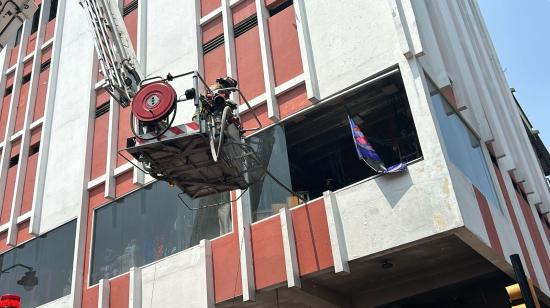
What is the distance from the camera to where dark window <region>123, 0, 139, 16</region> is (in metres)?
21.4

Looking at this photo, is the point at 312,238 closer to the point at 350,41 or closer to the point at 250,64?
the point at 350,41

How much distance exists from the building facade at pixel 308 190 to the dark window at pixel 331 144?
0.04 meters

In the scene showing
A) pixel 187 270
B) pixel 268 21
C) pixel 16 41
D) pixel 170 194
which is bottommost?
pixel 187 270

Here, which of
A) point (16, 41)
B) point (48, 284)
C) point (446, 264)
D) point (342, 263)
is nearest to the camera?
point (342, 263)

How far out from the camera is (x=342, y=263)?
41.7ft

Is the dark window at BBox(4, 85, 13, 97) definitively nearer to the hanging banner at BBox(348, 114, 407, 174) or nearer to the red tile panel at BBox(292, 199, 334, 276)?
the red tile panel at BBox(292, 199, 334, 276)

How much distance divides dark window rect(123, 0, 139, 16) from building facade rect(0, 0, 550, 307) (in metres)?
0.88

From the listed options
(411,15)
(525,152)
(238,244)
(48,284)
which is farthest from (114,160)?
(525,152)

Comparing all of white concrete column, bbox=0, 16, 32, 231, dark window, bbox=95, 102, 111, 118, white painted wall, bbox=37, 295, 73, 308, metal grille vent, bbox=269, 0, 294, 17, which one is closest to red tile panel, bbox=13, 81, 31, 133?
white concrete column, bbox=0, 16, 32, 231

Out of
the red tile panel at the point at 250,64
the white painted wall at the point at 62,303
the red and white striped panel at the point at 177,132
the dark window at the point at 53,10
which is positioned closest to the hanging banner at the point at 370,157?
the red tile panel at the point at 250,64

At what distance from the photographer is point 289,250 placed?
13.5 m

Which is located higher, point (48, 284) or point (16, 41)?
point (16, 41)

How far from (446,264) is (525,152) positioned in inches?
392

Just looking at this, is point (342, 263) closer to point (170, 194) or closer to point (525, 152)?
point (170, 194)
